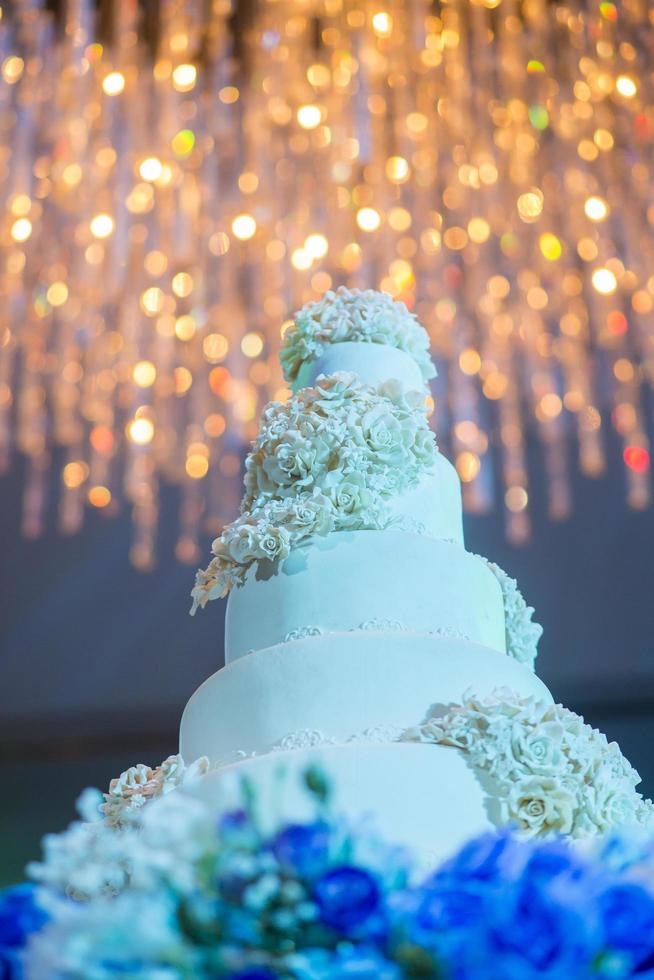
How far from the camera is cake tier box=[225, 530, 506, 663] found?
2148mm

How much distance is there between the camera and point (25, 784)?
8.34 m

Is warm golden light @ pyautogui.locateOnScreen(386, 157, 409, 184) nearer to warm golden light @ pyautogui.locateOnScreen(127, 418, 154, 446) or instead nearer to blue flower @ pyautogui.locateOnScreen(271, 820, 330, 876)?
warm golden light @ pyautogui.locateOnScreen(127, 418, 154, 446)

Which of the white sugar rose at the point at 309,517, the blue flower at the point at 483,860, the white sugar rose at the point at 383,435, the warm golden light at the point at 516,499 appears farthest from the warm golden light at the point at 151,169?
the blue flower at the point at 483,860

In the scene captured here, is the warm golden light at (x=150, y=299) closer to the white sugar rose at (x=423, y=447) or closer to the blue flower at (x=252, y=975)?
the white sugar rose at (x=423, y=447)

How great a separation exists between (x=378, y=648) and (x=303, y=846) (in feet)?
3.13

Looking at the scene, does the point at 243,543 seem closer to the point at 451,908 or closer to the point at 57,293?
the point at 451,908

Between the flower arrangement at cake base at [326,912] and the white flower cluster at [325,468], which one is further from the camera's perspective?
the white flower cluster at [325,468]

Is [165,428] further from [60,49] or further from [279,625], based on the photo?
[279,625]

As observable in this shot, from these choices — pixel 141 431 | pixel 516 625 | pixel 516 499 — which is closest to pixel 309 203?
pixel 141 431

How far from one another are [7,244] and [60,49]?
1.00m

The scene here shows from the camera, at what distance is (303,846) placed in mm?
1100

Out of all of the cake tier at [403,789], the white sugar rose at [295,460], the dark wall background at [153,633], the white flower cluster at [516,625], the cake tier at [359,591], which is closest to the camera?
the cake tier at [403,789]

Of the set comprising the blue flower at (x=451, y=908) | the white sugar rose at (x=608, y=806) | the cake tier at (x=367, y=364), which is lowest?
the white sugar rose at (x=608, y=806)

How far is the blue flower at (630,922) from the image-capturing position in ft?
3.51
